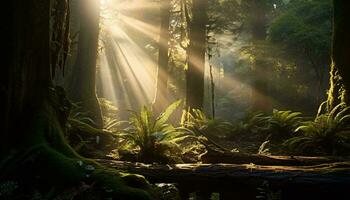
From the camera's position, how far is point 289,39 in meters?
26.3

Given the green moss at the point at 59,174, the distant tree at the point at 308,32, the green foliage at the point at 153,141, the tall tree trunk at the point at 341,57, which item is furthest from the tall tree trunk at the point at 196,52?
the distant tree at the point at 308,32

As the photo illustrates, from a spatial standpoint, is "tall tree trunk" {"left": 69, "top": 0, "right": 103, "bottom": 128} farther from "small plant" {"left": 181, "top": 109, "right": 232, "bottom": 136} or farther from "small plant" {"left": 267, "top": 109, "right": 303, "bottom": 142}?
"small plant" {"left": 267, "top": 109, "right": 303, "bottom": 142}

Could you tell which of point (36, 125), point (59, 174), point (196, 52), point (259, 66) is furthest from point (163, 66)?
point (59, 174)

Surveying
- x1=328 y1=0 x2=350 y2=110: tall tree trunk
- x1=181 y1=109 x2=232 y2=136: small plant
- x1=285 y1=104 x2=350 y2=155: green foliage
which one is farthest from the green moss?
x1=181 y1=109 x2=232 y2=136: small plant

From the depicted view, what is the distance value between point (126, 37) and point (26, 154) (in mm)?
33469

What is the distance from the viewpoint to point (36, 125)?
5.43m

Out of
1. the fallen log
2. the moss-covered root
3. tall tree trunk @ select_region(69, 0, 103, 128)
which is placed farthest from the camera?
tall tree trunk @ select_region(69, 0, 103, 128)

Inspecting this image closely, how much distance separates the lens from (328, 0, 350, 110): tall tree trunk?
1004 centimetres

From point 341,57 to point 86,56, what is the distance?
297 inches

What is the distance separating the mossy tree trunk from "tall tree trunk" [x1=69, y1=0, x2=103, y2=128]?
5.92m

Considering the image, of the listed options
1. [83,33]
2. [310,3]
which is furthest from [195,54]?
[310,3]

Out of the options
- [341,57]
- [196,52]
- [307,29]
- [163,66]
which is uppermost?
[307,29]

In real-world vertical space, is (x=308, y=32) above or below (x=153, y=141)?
above

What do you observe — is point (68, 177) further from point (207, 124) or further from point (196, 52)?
point (196, 52)
